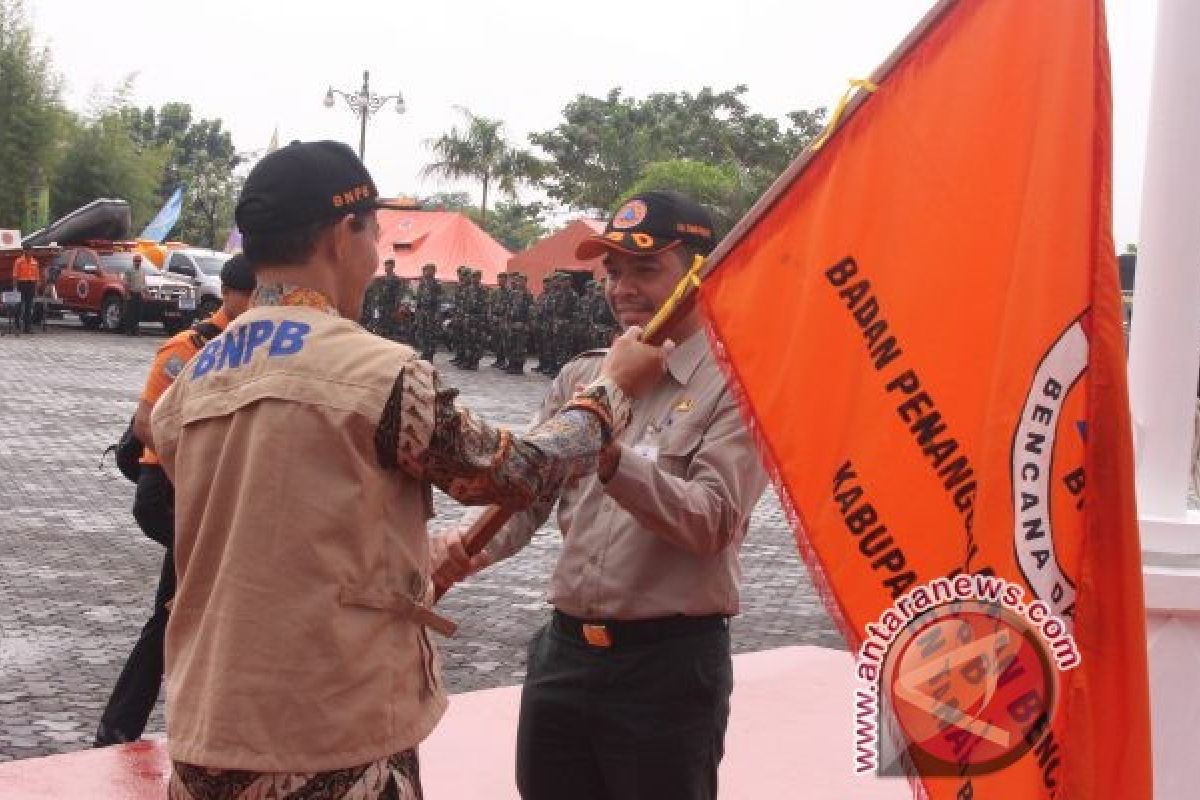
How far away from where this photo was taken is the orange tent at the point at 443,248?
3866 centimetres

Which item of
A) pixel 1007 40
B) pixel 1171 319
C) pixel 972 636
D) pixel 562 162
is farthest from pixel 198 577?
pixel 562 162

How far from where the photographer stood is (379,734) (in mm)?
2340

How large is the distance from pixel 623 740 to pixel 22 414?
1481 centimetres

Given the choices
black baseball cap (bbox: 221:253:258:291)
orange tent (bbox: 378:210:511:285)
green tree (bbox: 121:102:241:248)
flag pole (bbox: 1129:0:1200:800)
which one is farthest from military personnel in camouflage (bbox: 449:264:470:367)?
flag pole (bbox: 1129:0:1200:800)

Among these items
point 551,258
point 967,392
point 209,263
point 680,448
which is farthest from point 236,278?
point 551,258

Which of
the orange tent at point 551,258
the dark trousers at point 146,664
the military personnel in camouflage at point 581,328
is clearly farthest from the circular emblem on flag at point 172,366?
the orange tent at point 551,258

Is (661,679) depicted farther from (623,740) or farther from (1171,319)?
(1171,319)

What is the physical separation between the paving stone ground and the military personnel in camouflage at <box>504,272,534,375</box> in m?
13.5

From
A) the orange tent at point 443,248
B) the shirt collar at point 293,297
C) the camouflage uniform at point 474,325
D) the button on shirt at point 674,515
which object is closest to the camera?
the shirt collar at point 293,297

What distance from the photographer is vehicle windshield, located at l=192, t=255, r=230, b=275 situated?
3247cm

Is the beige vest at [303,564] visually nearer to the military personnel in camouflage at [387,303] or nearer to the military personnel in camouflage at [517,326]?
the military personnel in camouflage at [517,326]

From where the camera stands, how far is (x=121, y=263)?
31469 mm

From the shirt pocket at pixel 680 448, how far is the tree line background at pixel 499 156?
1309 inches

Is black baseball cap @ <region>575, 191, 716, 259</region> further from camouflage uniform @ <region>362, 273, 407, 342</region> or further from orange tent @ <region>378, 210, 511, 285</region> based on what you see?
orange tent @ <region>378, 210, 511, 285</region>
